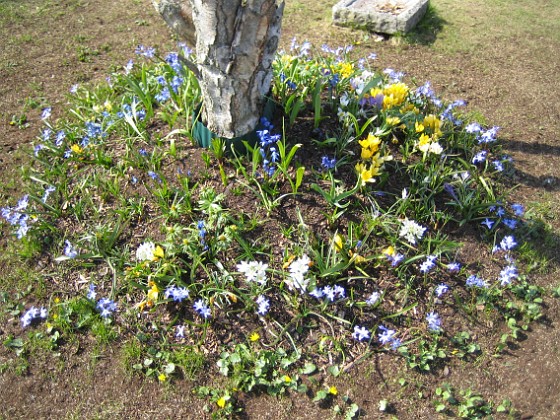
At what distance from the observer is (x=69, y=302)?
2.74m

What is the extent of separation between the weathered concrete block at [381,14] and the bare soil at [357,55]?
0.13 meters

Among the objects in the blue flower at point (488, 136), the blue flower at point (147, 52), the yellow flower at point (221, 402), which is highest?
the blue flower at point (147, 52)

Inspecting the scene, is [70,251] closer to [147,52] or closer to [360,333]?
[360,333]

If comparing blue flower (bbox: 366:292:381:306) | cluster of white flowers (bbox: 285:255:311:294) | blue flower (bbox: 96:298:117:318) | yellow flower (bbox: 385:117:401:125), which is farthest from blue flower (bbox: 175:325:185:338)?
yellow flower (bbox: 385:117:401:125)

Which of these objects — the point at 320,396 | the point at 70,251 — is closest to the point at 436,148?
the point at 320,396

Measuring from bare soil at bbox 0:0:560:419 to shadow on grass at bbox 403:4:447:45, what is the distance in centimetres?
5

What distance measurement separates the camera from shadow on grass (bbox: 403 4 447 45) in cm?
489

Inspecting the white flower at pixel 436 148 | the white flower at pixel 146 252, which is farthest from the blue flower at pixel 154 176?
the white flower at pixel 436 148

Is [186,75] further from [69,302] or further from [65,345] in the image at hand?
[65,345]

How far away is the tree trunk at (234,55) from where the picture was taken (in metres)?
2.54

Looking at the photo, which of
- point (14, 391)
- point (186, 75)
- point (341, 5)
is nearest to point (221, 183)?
point (186, 75)

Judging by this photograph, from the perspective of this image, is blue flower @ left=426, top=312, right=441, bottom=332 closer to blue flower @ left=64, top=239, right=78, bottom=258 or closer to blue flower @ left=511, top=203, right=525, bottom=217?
blue flower @ left=511, top=203, right=525, bottom=217

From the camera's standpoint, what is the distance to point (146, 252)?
2.66m

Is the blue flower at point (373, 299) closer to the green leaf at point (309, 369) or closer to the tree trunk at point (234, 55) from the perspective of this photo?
the green leaf at point (309, 369)
